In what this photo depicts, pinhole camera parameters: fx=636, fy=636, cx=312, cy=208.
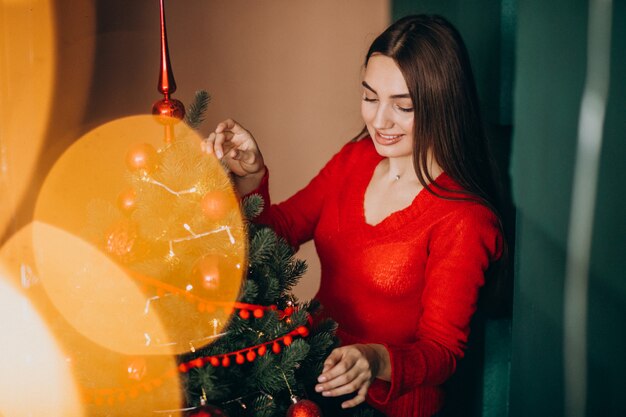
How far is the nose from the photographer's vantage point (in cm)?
120

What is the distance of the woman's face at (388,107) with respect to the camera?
3.88 feet

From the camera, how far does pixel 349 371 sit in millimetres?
905

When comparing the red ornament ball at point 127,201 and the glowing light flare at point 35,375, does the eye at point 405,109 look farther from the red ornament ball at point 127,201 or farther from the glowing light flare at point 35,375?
the glowing light flare at point 35,375

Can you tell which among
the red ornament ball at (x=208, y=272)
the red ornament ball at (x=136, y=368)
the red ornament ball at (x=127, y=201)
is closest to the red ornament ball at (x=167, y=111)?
the red ornament ball at (x=127, y=201)

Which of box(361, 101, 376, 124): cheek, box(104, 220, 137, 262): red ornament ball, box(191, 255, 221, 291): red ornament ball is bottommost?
box(191, 255, 221, 291): red ornament ball

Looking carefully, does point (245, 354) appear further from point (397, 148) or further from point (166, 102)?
point (397, 148)

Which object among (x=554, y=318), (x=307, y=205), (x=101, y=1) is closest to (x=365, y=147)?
(x=307, y=205)

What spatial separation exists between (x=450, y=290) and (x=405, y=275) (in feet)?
0.37

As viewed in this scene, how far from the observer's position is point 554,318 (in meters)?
1.06

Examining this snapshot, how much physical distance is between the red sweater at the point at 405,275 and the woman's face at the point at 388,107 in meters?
0.11

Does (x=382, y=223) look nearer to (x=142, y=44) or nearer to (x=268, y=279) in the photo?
(x=268, y=279)

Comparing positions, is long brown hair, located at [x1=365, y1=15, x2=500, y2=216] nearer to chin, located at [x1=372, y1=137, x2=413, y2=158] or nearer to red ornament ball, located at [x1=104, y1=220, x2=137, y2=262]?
chin, located at [x1=372, y1=137, x2=413, y2=158]

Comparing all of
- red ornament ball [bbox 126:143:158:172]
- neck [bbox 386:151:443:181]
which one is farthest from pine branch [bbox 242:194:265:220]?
neck [bbox 386:151:443:181]

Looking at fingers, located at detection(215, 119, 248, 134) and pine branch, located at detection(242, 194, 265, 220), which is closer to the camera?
pine branch, located at detection(242, 194, 265, 220)
